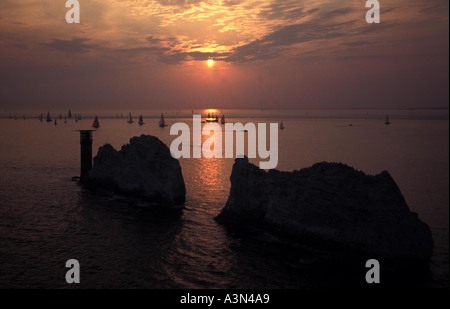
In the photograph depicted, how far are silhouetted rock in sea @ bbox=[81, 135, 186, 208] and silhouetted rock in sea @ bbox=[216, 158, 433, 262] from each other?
9.80 meters

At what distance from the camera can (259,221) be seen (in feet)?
92.4

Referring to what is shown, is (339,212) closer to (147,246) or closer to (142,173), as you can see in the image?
(147,246)

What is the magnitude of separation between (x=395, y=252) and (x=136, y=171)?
2703cm

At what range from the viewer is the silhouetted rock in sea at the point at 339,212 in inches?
858

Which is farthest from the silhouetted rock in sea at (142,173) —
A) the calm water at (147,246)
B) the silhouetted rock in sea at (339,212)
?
the silhouetted rock in sea at (339,212)

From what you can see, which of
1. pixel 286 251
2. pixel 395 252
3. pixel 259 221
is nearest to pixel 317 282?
pixel 286 251

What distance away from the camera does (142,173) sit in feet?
124

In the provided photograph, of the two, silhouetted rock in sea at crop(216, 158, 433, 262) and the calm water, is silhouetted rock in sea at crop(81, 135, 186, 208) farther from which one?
silhouetted rock in sea at crop(216, 158, 433, 262)

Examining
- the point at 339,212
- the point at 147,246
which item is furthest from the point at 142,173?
the point at 339,212

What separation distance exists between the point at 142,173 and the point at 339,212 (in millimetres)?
22201

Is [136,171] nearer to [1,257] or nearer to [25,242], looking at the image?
[25,242]

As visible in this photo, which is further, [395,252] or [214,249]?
[214,249]

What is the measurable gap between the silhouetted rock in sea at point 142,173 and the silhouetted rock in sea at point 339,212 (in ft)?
32.2
